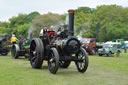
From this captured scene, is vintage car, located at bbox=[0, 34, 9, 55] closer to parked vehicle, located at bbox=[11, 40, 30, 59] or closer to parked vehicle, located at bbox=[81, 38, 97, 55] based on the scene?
parked vehicle, located at bbox=[11, 40, 30, 59]

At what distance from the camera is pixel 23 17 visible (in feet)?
225

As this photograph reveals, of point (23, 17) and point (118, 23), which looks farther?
point (23, 17)

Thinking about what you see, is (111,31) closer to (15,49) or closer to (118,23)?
(118,23)

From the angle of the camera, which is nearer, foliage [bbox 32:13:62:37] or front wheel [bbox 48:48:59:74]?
front wheel [bbox 48:48:59:74]

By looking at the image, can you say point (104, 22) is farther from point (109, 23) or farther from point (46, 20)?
point (46, 20)

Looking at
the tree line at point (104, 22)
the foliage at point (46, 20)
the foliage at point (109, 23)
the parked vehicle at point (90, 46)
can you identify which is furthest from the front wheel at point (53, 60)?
the foliage at point (46, 20)

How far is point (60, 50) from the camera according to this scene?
7.95 metres

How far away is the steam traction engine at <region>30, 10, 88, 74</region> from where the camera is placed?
7.45 metres

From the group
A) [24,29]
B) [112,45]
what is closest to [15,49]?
[112,45]

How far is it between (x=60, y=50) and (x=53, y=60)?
0.65 m

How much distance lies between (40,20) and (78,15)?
32.5 feet

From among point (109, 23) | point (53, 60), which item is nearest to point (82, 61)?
point (53, 60)

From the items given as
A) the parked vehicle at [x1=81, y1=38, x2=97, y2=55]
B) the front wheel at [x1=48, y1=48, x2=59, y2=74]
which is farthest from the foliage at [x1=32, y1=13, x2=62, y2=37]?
the front wheel at [x1=48, y1=48, x2=59, y2=74]

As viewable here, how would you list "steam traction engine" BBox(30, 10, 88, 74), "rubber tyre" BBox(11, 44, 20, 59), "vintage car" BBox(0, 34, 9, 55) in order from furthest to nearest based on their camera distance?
"vintage car" BBox(0, 34, 9, 55), "rubber tyre" BBox(11, 44, 20, 59), "steam traction engine" BBox(30, 10, 88, 74)
